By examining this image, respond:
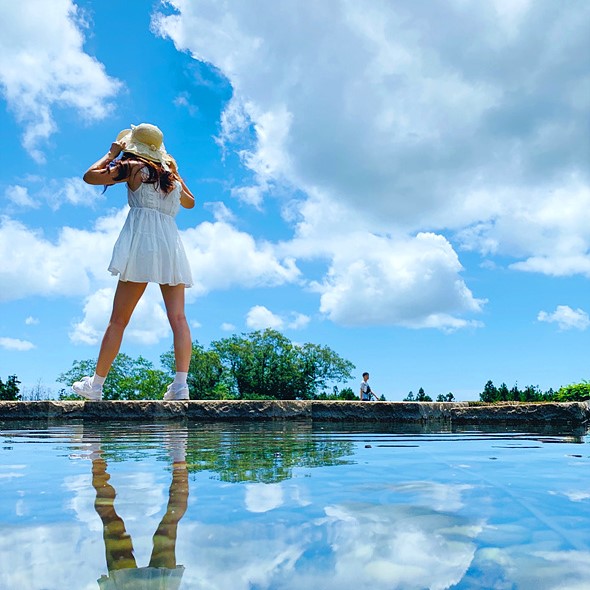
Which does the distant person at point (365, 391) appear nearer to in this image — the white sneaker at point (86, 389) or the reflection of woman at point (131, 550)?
the white sneaker at point (86, 389)

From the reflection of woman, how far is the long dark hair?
4.59 m

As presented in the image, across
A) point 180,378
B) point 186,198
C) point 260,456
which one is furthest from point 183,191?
point 260,456

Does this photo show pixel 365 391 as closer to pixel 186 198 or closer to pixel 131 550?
pixel 186 198

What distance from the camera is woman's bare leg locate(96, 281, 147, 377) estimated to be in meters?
5.74

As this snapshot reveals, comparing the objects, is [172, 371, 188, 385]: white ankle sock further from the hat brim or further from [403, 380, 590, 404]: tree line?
[403, 380, 590, 404]: tree line

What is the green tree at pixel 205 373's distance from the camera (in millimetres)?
38406

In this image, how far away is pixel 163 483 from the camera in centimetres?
179

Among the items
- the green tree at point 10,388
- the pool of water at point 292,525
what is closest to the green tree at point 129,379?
the green tree at point 10,388

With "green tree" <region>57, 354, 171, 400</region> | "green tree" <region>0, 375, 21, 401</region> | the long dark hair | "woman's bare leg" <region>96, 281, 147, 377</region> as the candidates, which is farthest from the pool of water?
"green tree" <region>57, 354, 171, 400</region>

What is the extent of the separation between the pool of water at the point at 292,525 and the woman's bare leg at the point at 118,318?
3403 millimetres

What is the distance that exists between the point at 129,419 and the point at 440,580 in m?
5.88

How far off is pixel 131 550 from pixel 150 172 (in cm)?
527

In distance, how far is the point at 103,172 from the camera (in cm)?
572

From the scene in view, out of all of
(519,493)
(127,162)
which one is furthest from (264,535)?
(127,162)
